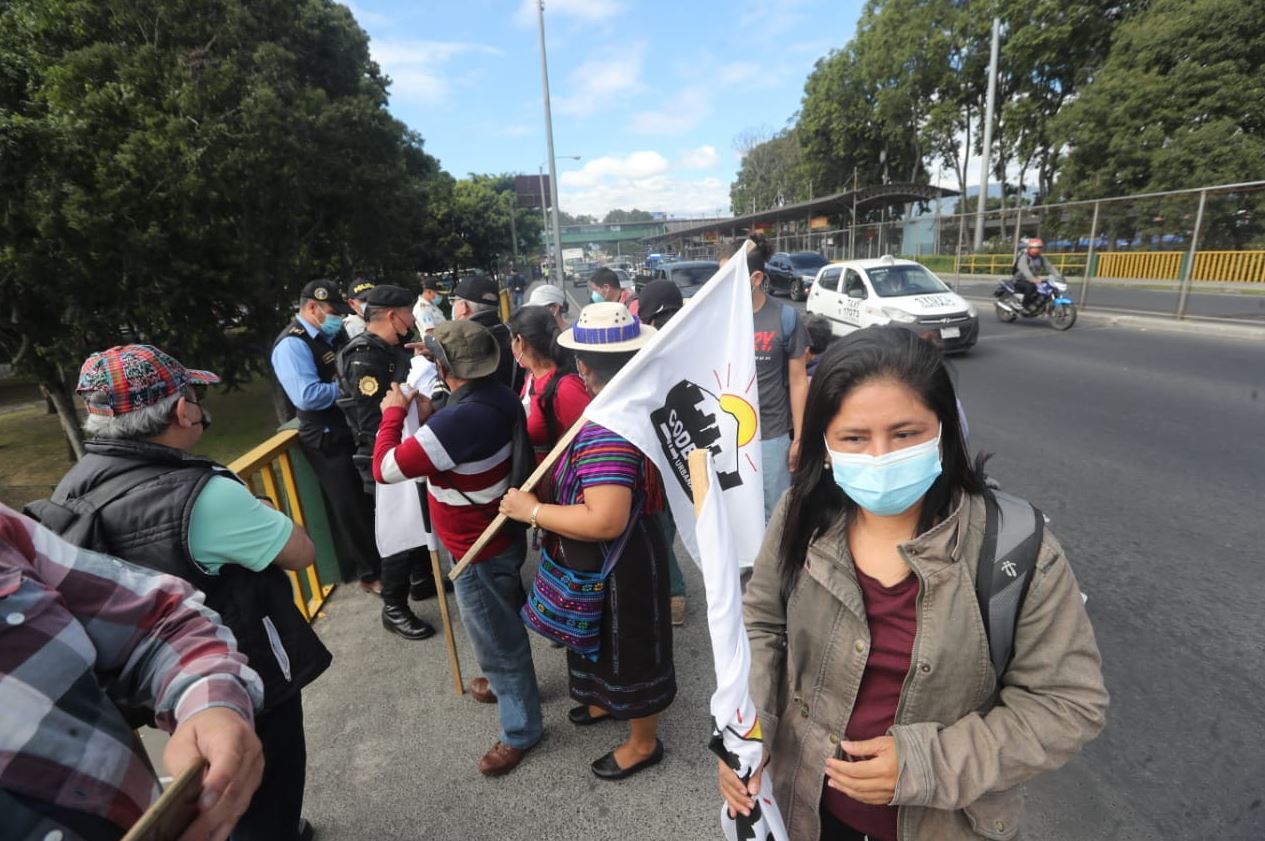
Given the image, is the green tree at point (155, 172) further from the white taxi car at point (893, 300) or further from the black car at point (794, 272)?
the black car at point (794, 272)

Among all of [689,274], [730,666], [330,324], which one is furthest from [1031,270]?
[730,666]

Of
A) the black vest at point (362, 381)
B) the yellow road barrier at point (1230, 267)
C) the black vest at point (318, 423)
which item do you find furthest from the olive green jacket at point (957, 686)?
the yellow road barrier at point (1230, 267)

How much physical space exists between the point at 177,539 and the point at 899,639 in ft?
5.60

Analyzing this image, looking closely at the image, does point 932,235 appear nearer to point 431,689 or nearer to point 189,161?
point 189,161

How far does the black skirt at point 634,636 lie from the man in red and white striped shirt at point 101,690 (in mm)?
1104

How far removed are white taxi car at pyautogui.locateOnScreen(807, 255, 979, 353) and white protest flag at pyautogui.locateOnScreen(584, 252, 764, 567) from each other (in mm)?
8136

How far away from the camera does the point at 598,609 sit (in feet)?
7.08

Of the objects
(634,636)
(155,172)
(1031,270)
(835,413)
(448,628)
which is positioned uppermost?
(155,172)

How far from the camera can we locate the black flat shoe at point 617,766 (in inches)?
93.8

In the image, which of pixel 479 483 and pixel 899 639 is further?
pixel 479 483

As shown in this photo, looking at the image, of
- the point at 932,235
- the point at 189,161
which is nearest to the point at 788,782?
the point at 189,161

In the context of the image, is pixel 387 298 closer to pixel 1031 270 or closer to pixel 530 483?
pixel 530 483

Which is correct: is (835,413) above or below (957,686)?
above

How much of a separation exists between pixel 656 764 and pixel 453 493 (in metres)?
1.37
